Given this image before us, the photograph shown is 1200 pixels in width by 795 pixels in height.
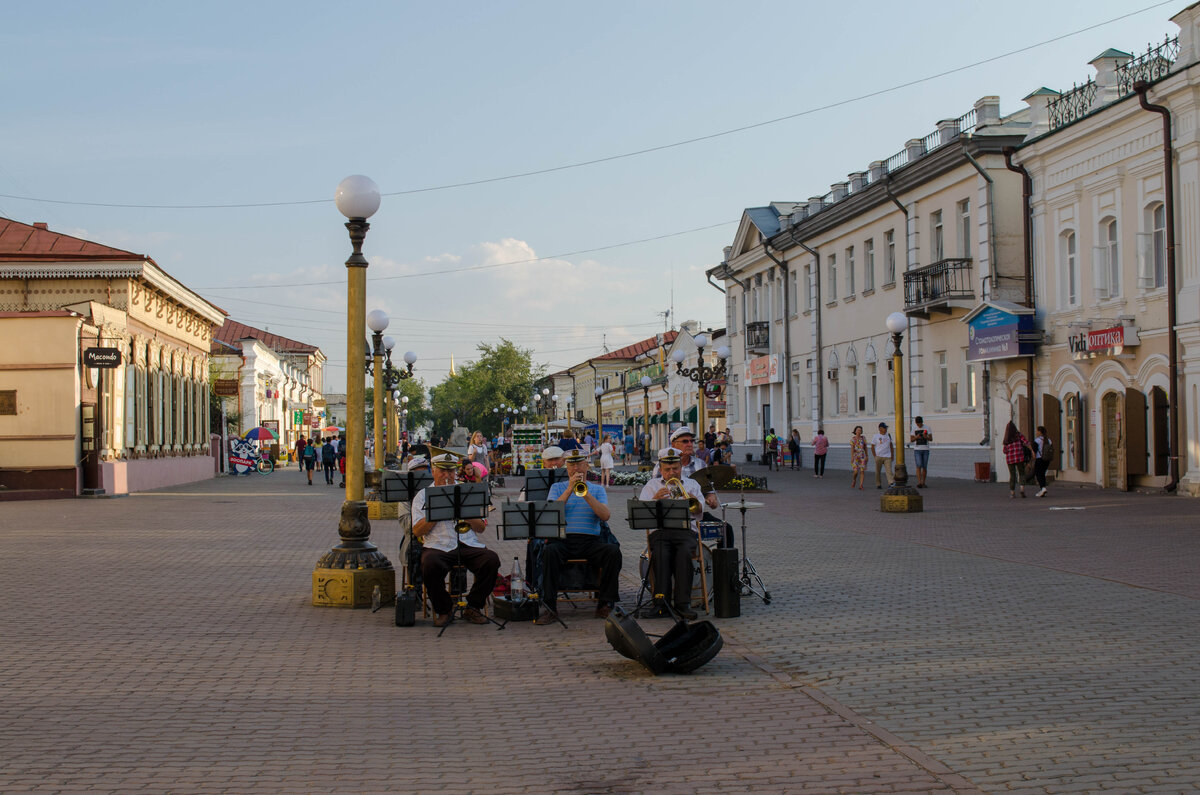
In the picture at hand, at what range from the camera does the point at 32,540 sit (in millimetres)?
17812

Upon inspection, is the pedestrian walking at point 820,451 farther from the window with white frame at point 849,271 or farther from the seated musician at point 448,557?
the seated musician at point 448,557

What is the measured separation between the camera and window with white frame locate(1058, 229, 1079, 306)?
28.7 metres

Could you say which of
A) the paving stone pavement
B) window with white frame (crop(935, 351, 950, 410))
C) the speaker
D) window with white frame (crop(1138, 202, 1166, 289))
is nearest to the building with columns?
the paving stone pavement

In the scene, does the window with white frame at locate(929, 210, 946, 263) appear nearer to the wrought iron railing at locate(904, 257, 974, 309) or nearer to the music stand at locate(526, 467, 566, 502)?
the wrought iron railing at locate(904, 257, 974, 309)

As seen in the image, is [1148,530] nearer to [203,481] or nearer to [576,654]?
[576,654]

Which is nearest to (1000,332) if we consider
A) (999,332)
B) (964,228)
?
(999,332)

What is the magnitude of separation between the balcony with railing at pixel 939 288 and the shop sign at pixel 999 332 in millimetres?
1604

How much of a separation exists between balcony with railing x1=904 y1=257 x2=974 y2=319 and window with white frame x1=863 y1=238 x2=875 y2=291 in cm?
446

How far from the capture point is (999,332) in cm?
3034

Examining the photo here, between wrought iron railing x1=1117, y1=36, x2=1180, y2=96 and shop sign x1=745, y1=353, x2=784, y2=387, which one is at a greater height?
wrought iron railing x1=1117, y1=36, x2=1180, y2=96

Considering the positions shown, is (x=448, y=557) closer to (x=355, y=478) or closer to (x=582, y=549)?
(x=582, y=549)

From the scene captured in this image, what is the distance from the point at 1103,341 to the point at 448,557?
66.2ft

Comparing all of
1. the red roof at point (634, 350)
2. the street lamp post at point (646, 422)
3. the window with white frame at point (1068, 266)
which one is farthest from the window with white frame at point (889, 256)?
the red roof at point (634, 350)

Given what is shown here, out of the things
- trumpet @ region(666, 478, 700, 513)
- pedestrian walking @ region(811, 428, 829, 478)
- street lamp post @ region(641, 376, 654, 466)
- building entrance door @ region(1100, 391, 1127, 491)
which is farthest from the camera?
street lamp post @ region(641, 376, 654, 466)
